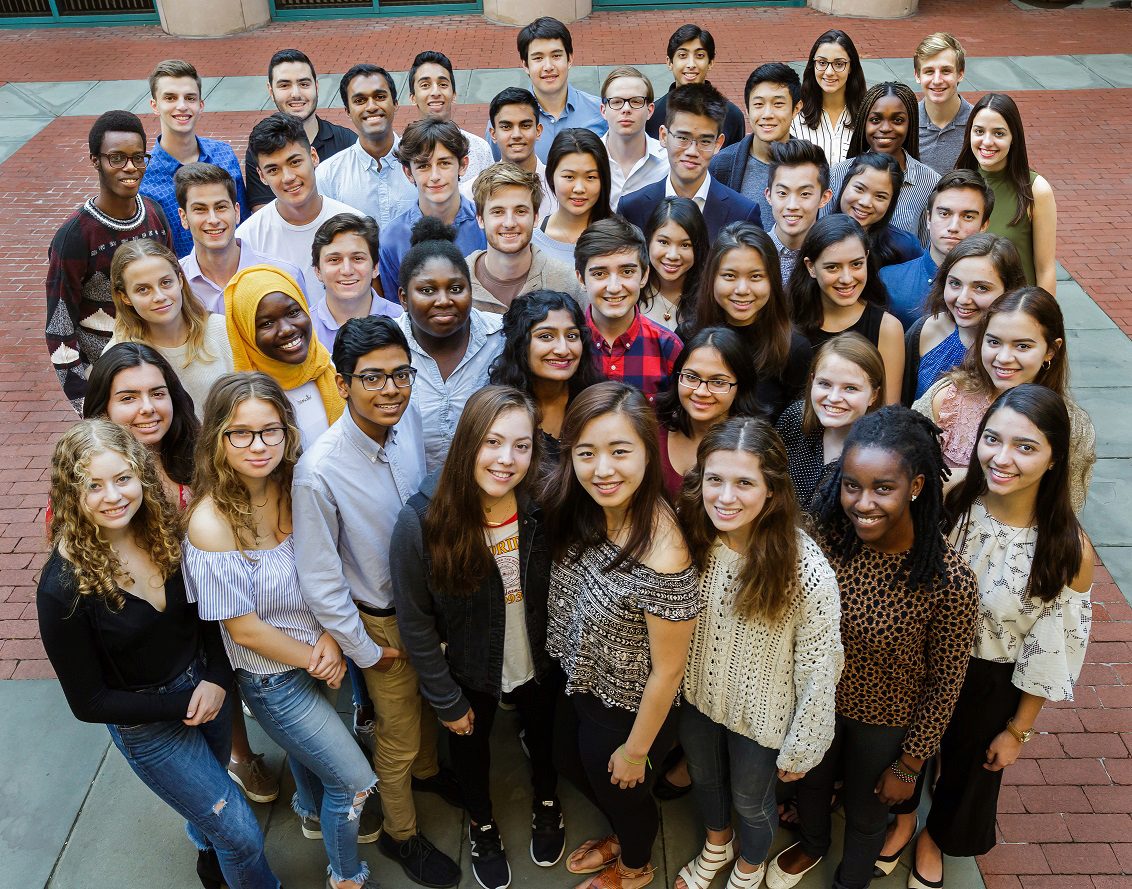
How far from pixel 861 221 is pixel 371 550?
123 inches

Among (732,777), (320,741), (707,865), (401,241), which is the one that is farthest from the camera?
(401,241)

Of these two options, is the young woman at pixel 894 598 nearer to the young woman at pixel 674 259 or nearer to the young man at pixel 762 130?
the young woman at pixel 674 259

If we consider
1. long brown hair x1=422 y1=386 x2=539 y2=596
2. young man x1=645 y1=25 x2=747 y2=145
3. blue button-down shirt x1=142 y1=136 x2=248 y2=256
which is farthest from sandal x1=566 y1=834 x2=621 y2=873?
young man x1=645 y1=25 x2=747 y2=145

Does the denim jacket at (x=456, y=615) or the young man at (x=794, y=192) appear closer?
the denim jacket at (x=456, y=615)

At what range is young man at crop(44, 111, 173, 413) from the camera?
4.84m

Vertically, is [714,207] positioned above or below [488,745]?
above

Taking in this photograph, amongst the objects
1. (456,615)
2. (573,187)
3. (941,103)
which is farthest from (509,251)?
(941,103)

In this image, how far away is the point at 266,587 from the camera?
3.35 metres

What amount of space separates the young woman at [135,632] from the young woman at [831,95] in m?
4.78

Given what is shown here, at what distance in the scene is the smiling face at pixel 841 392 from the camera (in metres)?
3.72

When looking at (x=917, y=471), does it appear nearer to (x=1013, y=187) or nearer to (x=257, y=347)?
(x=257, y=347)

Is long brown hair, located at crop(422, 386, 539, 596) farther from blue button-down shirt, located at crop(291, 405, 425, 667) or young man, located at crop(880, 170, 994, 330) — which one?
young man, located at crop(880, 170, 994, 330)

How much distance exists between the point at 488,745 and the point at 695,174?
322cm

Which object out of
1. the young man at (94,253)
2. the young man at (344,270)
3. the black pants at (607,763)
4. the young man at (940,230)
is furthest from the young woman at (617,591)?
the young man at (94,253)
